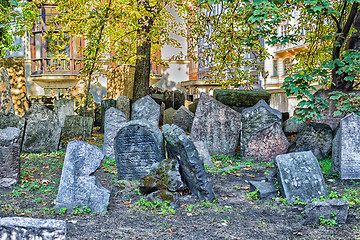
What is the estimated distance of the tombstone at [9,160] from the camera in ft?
22.7

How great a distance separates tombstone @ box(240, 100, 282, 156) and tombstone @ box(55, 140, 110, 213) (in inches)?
180

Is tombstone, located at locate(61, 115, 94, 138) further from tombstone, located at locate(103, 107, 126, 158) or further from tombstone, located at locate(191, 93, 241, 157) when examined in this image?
tombstone, located at locate(191, 93, 241, 157)

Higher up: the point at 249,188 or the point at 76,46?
the point at 76,46

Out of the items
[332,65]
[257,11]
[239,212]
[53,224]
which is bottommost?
[239,212]

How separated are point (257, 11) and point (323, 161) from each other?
387cm

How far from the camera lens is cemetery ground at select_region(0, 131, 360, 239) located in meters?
4.64

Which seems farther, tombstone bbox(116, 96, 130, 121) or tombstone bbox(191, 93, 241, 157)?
tombstone bbox(116, 96, 130, 121)

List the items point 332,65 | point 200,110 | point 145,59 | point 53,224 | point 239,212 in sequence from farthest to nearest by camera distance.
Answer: point 145,59 < point 200,110 < point 332,65 < point 239,212 < point 53,224

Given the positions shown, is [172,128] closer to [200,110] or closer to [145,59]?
[200,110]

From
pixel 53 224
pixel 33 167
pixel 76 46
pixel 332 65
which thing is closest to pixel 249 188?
pixel 332 65

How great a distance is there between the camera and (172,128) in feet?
21.6

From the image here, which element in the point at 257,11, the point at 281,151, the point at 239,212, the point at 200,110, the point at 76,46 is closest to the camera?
the point at 239,212

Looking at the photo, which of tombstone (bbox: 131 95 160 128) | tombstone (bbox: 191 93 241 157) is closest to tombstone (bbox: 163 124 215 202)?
tombstone (bbox: 191 93 241 157)

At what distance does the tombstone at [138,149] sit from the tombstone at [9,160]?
187 cm
